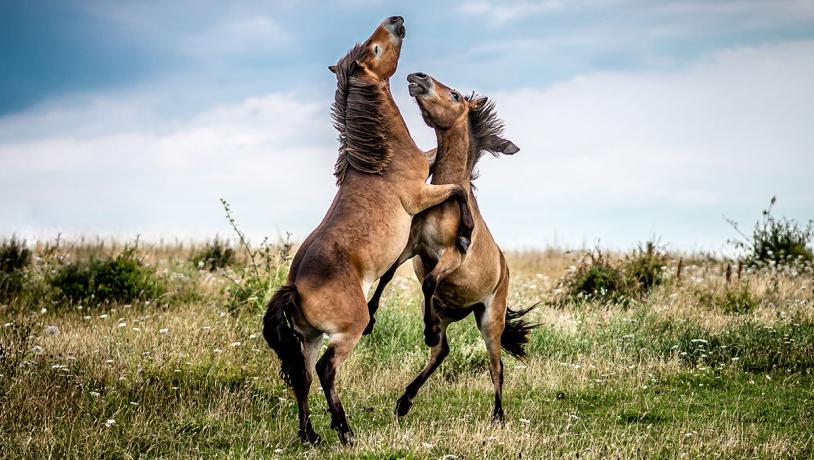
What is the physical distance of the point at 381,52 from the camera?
22.9 feet

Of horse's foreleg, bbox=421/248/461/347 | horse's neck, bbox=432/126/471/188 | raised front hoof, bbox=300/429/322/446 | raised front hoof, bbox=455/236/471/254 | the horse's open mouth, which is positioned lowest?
raised front hoof, bbox=300/429/322/446

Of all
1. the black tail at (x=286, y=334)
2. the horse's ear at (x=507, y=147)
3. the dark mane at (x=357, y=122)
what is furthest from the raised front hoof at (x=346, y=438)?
the horse's ear at (x=507, y=147)

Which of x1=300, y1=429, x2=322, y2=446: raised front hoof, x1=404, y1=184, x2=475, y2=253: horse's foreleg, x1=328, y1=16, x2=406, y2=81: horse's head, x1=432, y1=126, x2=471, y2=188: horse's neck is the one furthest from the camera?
x1=432, y1=126, x2=471, y2=188: horse's neck

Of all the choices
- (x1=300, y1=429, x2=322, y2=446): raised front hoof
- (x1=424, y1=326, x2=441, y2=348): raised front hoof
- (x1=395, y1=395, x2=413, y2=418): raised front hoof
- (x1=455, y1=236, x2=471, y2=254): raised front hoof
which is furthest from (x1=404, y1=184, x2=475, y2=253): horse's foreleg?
(x1=300, y1=429, x2=322, y2=446): raised front hoof

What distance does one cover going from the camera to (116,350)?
8750 millimetres

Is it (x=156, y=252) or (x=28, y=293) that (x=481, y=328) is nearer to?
(x=28, y=293)

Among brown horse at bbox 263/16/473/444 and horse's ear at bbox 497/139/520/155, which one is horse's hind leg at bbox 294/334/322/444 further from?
horse's ear at bbox 497/139/520/155

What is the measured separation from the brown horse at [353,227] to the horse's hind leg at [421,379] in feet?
3.77

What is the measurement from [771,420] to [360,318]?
174 inches

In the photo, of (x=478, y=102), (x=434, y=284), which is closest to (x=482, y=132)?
(x=478, y=102)

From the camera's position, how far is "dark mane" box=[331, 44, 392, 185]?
6734 millimetres

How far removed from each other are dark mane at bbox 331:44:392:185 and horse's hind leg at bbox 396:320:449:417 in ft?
6.17

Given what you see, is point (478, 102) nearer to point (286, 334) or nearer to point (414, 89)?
point (414, 89)

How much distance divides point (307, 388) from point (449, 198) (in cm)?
193
